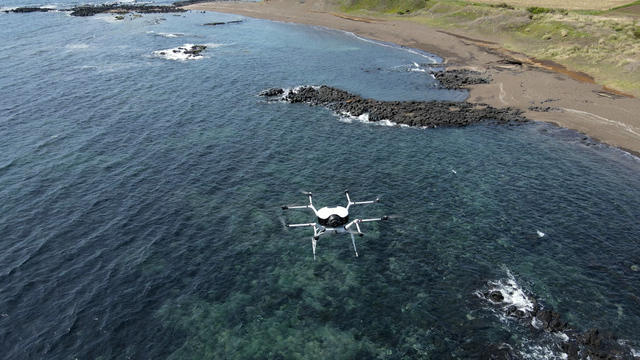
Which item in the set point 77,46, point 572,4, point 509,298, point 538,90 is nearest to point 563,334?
point 509,298

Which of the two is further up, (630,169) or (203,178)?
(630,169)

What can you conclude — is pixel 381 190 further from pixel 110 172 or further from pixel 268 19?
pixel 268 19

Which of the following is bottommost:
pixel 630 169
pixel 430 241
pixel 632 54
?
pixel 430 241

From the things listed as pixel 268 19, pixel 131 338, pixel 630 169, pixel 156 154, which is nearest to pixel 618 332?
pixel 630 169

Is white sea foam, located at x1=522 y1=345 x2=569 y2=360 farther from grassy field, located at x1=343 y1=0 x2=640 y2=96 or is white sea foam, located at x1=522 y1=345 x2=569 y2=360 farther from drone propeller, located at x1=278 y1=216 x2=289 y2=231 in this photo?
grassy field, located at x1=343 y1=0 x2=640 y2=96

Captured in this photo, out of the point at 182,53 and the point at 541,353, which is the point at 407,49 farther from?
the point at 541,353

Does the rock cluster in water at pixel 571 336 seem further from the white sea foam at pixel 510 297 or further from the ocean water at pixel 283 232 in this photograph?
the ocean water at pixel 283 232

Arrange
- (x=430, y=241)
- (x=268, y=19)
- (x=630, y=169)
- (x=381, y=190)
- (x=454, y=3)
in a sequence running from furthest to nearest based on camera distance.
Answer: (x=268, y=19) < (x=454, y=3) < (x=630, y=169) < (x=381, y=190) < (x=430, y=241)
